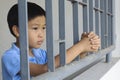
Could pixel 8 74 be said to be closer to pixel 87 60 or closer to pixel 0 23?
pixel 87 60

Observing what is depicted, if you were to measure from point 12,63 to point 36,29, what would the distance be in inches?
8.9

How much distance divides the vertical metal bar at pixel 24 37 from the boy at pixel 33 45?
0.11m

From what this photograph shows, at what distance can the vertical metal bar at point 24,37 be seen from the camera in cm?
97

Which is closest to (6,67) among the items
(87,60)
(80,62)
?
(80,62)

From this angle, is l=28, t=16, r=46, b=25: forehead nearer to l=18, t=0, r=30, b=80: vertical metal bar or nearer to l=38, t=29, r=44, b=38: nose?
l=38, t=29, r=44, b=38: nose

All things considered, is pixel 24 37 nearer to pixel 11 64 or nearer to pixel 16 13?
pixel 11 64

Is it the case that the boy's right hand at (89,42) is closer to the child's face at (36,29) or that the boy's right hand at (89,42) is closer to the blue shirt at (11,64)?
the child's face at (36,29)

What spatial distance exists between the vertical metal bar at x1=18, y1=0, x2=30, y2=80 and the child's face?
257 mm

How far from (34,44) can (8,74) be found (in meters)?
0.20

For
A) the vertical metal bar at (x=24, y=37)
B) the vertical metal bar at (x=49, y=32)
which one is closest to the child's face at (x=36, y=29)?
the vertical metal bar at (x=49, y=32)

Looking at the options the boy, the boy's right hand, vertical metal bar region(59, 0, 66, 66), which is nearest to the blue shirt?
the boy

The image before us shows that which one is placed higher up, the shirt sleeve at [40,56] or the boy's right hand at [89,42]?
the boy's right hand at [89,42]

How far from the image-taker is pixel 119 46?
3266 mm

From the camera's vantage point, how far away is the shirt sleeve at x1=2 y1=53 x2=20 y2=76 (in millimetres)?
1106
